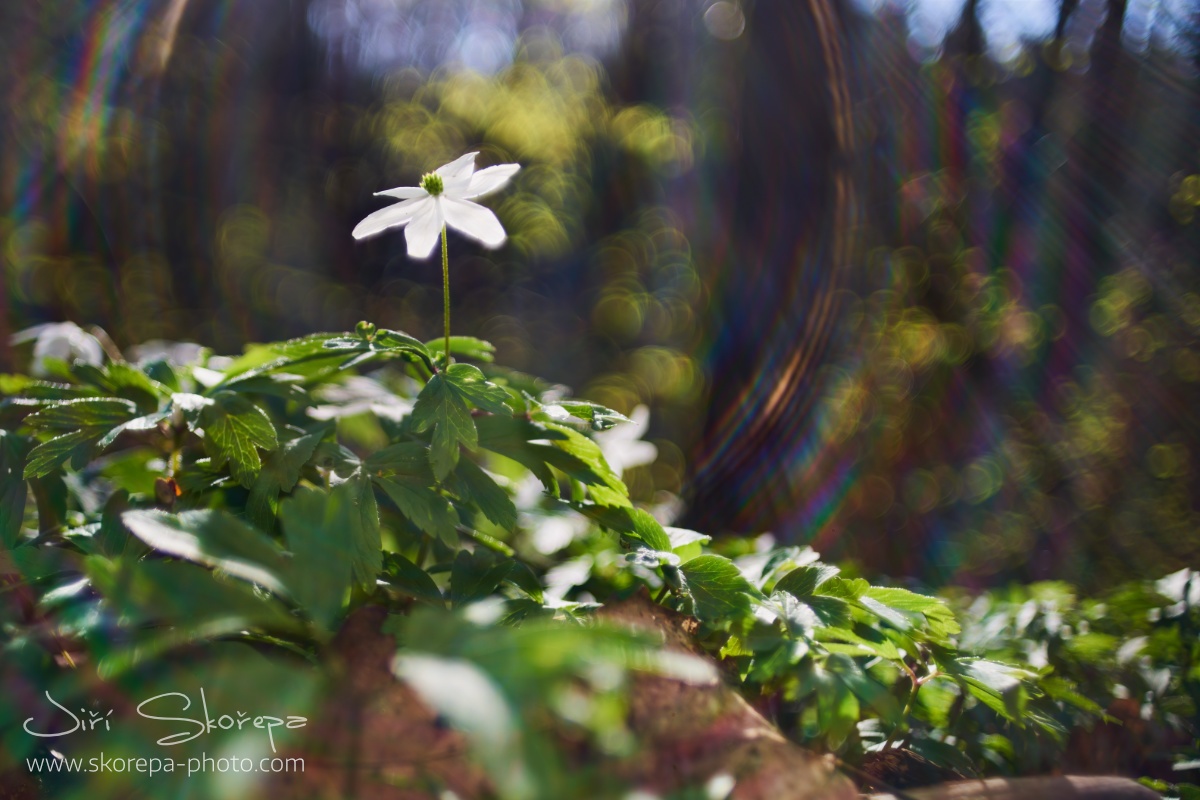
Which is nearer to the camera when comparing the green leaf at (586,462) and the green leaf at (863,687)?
the green leaf at (863,687)

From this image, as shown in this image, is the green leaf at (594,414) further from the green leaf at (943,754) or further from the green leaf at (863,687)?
the green leaf at (943,754)

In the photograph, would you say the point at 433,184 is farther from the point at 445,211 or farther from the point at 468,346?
the point at 468,346

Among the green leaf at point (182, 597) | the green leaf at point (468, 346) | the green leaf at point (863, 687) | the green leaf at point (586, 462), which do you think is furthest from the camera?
the green leaf at point (468, 346)

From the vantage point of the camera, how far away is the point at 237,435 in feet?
2.70

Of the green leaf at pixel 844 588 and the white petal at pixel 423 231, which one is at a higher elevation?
the white petal at pixel 423 231

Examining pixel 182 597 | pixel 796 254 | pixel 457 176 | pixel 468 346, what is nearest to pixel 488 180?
pixel 457 176

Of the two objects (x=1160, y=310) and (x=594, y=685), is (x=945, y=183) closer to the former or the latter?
(x=1160, y=310)

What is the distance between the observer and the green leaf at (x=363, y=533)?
0.70m

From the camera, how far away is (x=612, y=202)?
4094 millimetres

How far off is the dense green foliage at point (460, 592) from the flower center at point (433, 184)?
202mm

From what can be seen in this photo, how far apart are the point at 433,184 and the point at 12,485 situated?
635 mm

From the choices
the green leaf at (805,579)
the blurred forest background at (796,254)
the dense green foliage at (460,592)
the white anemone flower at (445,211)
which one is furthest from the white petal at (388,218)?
the blurred forest background at (796,254)

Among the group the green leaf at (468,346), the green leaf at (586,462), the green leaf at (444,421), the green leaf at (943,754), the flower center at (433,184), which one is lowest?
the green leaf at (943,754)

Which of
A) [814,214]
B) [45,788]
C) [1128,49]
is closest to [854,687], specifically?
[45,788]
